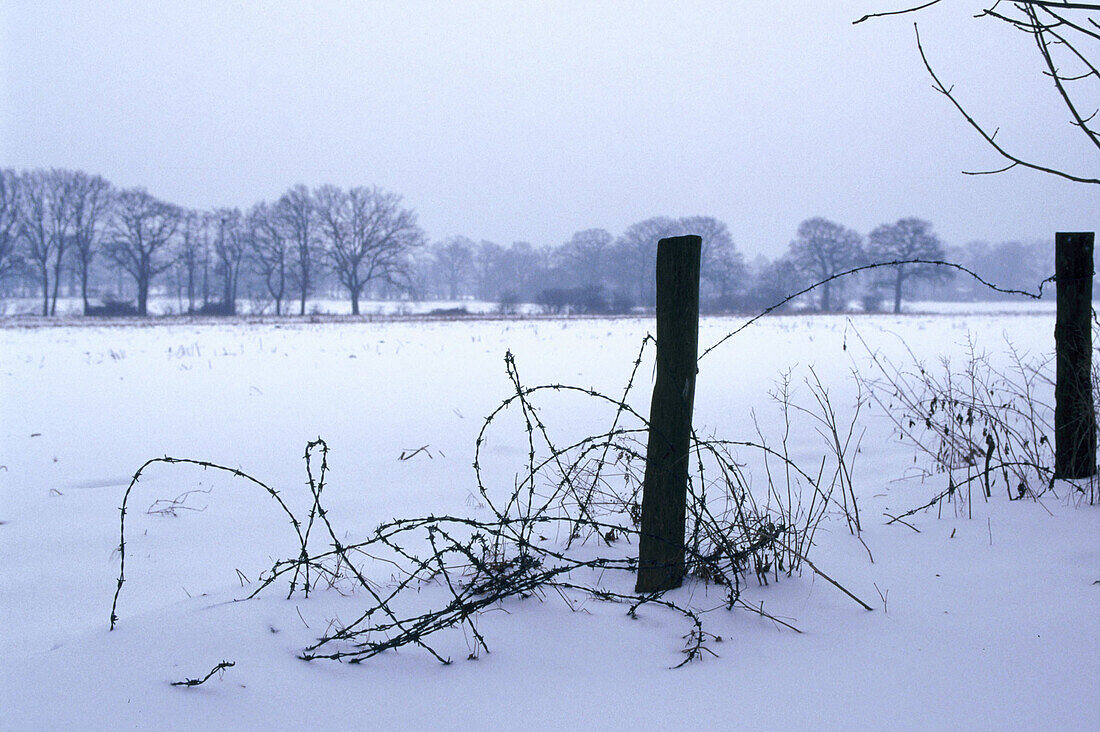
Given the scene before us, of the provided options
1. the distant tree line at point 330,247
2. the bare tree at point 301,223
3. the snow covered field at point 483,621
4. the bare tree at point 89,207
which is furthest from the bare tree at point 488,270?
the snow covered field at point 483,621

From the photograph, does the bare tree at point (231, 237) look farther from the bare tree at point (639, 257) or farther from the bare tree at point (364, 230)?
the bare tree at point (639, 257)

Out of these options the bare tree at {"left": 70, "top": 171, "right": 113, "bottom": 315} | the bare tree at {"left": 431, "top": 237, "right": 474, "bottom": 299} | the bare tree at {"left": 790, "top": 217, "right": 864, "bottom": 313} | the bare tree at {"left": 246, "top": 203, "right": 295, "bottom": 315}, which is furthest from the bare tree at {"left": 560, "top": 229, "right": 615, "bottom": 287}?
the bare tree at {"left": 431, "top": 237, "right": 474, "bottom": 299}

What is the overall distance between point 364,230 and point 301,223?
4.69 metres

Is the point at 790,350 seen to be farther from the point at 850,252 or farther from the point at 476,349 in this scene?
the point at 850,252

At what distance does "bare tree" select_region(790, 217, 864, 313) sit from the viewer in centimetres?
5622

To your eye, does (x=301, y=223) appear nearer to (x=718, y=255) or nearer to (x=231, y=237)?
(x=231, y=237)

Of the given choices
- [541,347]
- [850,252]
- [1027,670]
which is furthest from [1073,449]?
[850,252]

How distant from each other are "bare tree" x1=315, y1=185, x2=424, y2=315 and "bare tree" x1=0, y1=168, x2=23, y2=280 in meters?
19.5

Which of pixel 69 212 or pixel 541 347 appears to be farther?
pixel 69 212

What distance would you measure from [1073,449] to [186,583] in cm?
498

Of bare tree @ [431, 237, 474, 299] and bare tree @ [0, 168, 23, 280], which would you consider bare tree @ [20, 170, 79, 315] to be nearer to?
bare tree @ [0, 168, 23, 280]

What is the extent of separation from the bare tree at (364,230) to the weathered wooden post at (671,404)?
47584 mm

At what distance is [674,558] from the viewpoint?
2740 mm

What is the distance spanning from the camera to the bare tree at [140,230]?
4675 centimetres
